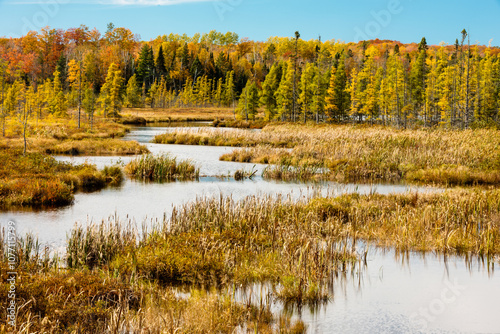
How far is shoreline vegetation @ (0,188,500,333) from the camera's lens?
24.1ft

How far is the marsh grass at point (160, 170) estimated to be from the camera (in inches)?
1008

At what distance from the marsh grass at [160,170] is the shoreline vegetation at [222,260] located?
38.6ft

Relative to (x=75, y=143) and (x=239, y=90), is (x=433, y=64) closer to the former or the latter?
(x=239, y=90)

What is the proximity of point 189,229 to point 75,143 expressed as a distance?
90.9ft

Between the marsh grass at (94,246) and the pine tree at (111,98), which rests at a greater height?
the pine tree at (111,98)

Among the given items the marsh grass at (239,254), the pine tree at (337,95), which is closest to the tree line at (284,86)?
the pine tree at (337,95)

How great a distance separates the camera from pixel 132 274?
9.21 metres

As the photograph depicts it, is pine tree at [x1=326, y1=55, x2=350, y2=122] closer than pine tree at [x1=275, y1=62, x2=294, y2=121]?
Yes

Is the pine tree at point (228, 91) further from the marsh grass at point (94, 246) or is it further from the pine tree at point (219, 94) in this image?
the marsh grass at point (94, 246)

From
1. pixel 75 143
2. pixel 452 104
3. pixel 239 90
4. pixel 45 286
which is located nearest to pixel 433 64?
pixel 452 104

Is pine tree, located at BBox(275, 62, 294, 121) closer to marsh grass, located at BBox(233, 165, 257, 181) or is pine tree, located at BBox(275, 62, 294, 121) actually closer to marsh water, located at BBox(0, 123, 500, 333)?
marsh grass, located at BBox(233, 165, 257, 181)

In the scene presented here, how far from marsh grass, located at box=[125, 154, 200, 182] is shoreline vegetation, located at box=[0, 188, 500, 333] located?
11754mm

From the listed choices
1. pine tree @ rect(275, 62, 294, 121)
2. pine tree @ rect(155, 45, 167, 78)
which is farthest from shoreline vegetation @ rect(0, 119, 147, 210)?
pine tree @ rect(155, 45, 167, 78)

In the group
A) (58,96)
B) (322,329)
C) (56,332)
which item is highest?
(58,96)
